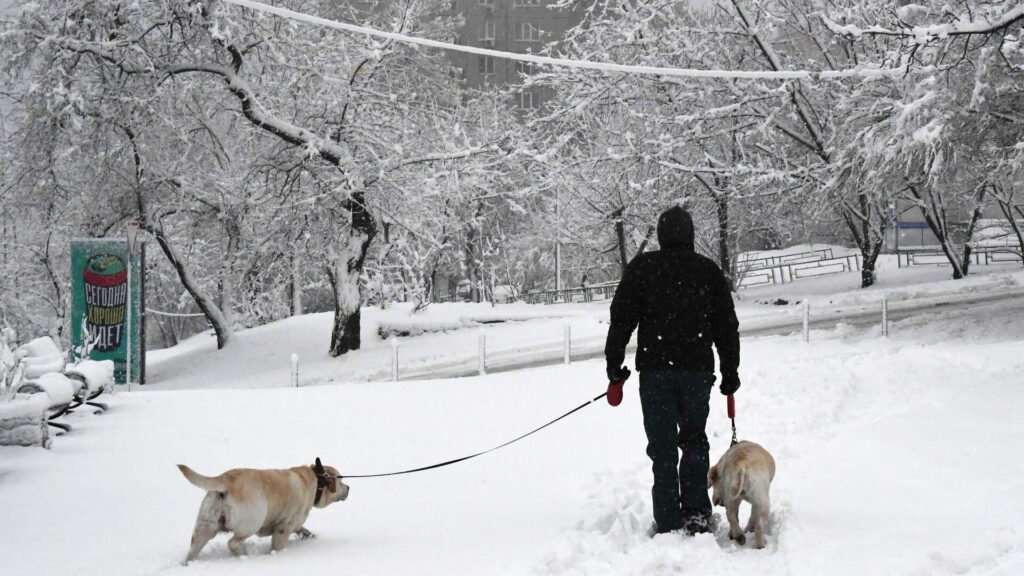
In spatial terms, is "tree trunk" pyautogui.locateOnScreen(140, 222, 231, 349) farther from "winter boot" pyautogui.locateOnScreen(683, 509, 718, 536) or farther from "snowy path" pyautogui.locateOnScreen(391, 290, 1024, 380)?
"winter boot" pyautogui.locateOnScreen(683, 509, 718, 536)

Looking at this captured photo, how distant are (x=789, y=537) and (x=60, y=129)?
70.8 feet

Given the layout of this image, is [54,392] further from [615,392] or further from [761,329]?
[761,329]

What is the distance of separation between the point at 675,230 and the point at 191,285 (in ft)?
81.2

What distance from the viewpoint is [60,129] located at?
885 inches

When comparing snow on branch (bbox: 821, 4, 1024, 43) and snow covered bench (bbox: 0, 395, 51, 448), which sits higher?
snow on branch (bbox: 821, 4, 1024, 43)

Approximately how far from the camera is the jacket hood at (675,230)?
20.1 ft

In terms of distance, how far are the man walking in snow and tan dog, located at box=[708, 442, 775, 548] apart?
248mm

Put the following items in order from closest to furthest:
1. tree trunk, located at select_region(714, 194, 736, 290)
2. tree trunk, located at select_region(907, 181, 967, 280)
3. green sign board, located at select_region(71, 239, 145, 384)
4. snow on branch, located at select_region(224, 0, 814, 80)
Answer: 1. snow on branch, located at select_region(224, 0, 814, 80)
2. green sign board, located at select_region(71, 239, 145, 384)
3. tree trunk, located at select_region(907, 181, 967, 280)
4. tree trunk, located at select_region(714, 194, 736, 290)

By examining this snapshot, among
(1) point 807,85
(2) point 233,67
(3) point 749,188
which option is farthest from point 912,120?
(2) point 233,67

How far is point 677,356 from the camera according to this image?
5.96 meters

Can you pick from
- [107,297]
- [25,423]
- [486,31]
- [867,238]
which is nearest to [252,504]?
[25,423]

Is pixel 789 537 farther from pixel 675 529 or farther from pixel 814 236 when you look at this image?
pixel 814 236

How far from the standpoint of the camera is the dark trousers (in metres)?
5.95

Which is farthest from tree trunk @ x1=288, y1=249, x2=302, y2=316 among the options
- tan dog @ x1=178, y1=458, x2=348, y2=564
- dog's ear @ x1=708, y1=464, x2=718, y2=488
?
dog's ear @ x1=708, y1=464, x2=718, y2=488
